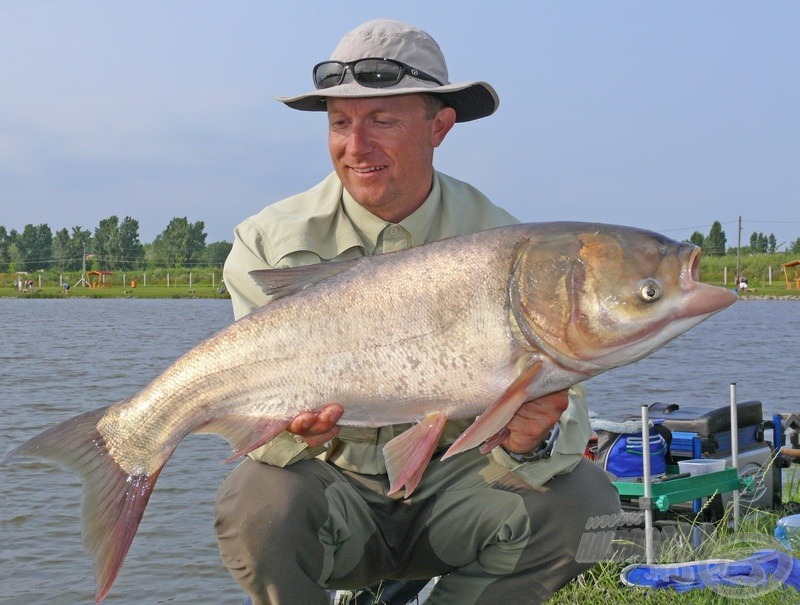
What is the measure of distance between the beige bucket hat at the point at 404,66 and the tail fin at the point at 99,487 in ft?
4.86

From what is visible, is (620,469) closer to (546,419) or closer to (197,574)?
(546,419)

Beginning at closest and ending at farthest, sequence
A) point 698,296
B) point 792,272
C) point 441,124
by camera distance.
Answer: point 698,296, point 441,124, point 792,272

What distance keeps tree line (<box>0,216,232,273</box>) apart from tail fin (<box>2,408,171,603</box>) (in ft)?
333

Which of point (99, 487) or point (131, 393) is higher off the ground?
point (99, 487)

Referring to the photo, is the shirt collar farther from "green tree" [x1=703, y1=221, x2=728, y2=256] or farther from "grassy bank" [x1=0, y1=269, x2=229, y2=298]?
"green tree" [x1=703, y1=221, x2=728, y2=256]

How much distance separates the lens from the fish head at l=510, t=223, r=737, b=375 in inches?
106

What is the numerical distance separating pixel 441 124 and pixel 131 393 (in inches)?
514

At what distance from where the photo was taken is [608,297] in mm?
2730

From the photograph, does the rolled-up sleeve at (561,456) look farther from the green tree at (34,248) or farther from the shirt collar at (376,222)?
the green tree at (34,248)

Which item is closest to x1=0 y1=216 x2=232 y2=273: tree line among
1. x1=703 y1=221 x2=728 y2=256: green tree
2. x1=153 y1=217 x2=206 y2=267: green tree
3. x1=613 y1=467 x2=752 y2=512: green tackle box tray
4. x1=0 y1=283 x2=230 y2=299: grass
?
x1=153 y1=217 x2=206 y2=267: green tree

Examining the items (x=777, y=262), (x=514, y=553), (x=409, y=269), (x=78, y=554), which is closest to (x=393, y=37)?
(x=409, y=269)

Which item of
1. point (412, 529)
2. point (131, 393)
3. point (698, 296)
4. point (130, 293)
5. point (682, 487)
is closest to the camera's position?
point (698, 296)

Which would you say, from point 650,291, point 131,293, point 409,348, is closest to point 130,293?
point 131,293

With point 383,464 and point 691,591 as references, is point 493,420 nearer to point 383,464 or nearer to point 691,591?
point 383,464
